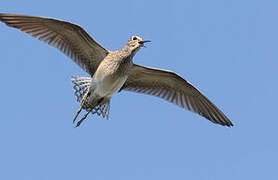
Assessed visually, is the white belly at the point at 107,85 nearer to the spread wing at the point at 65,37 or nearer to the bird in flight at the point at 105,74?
the bird in flight at the point at 105,74

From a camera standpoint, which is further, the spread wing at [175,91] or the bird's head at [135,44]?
the spread wing at [175,91]

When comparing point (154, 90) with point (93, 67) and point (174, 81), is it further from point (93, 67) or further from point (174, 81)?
point (93, 67)

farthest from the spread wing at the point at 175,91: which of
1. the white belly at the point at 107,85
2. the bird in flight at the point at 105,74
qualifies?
the white belly at the point at 107,85

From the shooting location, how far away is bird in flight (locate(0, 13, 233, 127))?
12062 mm

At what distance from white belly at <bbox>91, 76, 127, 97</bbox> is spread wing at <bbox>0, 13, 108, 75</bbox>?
68 cm

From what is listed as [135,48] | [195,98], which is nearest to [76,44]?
[135,48]

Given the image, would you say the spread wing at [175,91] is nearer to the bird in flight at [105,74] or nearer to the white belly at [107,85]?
the bird in flight at [105,74]

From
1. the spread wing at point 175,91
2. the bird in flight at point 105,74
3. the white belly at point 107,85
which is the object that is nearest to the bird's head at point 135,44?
the bird in flight at point 105,74

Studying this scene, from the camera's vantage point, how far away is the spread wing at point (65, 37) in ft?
39.5

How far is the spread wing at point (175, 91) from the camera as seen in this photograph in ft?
43.6

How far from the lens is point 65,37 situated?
1242 cm

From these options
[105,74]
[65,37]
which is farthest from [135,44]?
[65,37]

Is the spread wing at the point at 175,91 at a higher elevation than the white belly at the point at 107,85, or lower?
higher

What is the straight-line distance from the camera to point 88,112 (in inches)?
506
